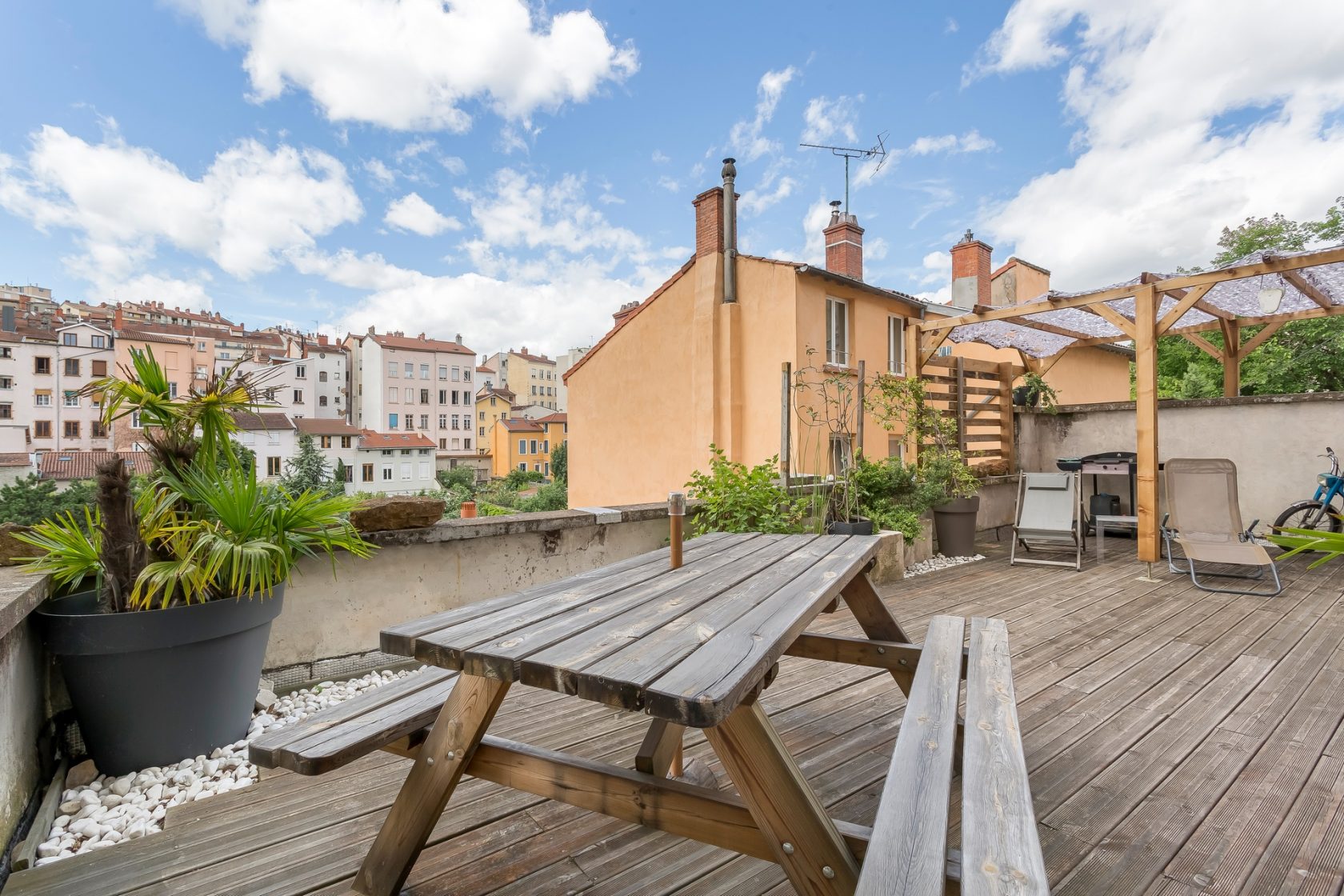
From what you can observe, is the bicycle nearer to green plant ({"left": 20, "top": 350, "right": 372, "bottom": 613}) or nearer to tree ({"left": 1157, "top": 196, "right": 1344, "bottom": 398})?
green plant ({"left": 20, "top": 350, "right": 372, "bottom": 613})

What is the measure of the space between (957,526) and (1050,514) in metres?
0.79

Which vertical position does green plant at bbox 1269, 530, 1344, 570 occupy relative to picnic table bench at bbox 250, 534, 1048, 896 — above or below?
above

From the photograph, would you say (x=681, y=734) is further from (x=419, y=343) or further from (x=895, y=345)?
(x=419, y=343)

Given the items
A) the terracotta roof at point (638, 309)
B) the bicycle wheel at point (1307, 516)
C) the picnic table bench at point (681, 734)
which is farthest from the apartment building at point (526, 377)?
the picnic table bench at point (681, 734)

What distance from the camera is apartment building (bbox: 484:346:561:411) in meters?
73.9

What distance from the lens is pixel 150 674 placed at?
6.21 feet

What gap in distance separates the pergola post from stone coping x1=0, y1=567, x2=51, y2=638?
6862 millimetres

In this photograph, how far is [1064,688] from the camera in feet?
8.51

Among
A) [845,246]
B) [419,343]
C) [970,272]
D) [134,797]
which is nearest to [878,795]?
[134,797]

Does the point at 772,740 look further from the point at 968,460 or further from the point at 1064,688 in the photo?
the point at 968,460

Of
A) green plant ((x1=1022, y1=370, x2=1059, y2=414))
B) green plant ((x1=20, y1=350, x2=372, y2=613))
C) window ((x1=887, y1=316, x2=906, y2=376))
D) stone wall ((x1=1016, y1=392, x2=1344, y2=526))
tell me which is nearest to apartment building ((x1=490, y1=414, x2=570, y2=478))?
window ((x1=887, y1=316, x2=906, y2=376))

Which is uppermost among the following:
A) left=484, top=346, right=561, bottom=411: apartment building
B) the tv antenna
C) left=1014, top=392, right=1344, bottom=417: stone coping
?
left=484, top=346, right=561, bottom=411: apartment building

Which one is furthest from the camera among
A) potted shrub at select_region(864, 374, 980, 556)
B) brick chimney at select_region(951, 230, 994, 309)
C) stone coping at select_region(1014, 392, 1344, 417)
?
brick chimney at select_region(951, 230, 994, 309)

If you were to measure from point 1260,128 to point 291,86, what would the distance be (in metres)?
31.7
